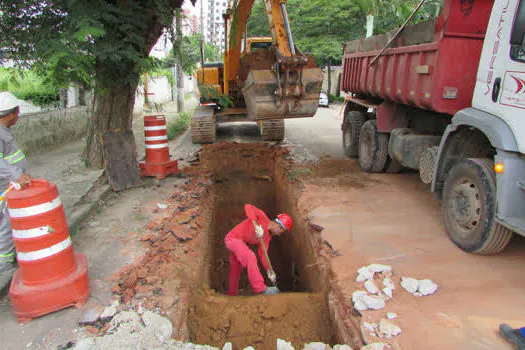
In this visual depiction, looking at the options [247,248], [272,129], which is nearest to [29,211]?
[247,248]

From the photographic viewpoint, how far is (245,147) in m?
9.73

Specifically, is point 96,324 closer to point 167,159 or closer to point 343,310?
point 343,310

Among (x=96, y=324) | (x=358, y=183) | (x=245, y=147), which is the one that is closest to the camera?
(x=96, y=324)

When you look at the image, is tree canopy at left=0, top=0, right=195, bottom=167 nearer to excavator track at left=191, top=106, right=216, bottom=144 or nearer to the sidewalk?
the sidewalk

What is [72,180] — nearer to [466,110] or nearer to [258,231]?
[258,231]

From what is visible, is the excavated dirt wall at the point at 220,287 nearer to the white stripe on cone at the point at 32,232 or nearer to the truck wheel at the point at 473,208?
the white stripe on cone at the point at 32,232

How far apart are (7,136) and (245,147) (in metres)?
6.36

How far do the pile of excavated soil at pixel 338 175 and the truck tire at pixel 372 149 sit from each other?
8.0 inches

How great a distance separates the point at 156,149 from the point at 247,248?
10.6 feet

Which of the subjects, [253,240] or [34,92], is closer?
[253,240]

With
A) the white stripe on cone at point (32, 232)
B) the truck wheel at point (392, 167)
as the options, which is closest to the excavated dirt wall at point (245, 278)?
the white stripe on cone at point (32, 232)

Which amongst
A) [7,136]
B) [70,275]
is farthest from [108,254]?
[7,136]

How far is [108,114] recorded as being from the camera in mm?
6664

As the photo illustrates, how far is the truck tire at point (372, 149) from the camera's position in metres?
7.19
